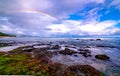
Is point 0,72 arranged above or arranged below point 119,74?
above

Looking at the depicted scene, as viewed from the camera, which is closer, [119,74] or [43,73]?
[43,73]

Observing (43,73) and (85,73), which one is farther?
(85,73)

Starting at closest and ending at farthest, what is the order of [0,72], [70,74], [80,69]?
[0,72] → [70,74] → [80,69]

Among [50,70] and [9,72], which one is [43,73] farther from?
[9,72]

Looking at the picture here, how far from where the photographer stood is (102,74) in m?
15.8

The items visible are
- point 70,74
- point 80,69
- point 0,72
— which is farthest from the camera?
point 80,69

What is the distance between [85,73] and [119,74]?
13.9 ft

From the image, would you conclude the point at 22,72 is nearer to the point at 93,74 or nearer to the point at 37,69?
the point at 37,69

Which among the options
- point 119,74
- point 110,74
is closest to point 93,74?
point 110,74

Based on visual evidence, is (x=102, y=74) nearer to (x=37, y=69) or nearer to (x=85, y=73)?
(x=85, y=73)

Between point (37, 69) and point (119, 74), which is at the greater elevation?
point (37, 69)

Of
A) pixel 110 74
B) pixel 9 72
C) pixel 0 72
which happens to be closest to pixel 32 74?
pixel 9 72

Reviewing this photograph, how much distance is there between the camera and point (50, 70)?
1580cm

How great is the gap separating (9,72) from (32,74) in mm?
2553
